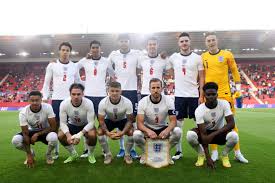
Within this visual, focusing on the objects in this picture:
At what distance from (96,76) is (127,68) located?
597 mm

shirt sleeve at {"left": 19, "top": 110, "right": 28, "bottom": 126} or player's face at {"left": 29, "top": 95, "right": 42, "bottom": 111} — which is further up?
player's face at {"left": 29, "top": 95, "right": 42, "bottom": 111}

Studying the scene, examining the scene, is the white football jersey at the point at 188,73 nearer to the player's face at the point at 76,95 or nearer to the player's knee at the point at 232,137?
the player's knee at the point at 232,137

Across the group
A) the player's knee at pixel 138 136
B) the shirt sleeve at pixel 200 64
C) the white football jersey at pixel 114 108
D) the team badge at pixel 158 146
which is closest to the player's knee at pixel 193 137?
the team badge at pixel 158 146

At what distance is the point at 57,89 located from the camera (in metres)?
5.47

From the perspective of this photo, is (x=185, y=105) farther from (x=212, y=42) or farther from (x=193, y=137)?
(x=212, y=42)

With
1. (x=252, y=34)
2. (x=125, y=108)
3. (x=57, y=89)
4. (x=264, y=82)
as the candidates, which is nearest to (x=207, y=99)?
(x=125, y=108)

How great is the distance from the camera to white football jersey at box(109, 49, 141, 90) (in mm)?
5578

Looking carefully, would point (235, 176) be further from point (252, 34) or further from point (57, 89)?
point (252, 34)

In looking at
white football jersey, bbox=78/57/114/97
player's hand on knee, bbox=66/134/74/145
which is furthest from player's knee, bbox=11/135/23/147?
white football jersey, bbox=78/57/114/97

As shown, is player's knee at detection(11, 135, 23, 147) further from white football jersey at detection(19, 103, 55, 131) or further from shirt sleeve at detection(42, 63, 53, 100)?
shirt sleeve at detection(42, 63, 53, 100)

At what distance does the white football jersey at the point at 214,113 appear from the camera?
4.42 meters

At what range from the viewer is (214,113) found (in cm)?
445

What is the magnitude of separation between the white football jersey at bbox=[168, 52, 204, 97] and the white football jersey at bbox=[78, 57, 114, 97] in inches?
54.2

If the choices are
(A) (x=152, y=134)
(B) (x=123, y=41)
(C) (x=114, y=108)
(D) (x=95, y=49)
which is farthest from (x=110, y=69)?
(A) (x=152, y=134)
